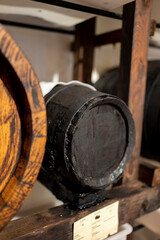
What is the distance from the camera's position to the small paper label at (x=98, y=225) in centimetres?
114

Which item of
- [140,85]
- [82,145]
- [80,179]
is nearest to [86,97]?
[82,145]

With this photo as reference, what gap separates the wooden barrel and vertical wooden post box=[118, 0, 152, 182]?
247 mm

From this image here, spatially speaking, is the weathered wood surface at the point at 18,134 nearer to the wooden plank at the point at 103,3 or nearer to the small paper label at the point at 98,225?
the small paper label at the point at 98,225

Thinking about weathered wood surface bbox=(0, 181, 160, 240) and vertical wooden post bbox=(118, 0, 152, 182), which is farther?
vertical wooden post bbox=(118, 0, 152, 182)

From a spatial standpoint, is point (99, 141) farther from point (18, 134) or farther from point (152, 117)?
point (152, 117)

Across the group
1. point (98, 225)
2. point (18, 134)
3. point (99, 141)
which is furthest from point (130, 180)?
point (18, 134)

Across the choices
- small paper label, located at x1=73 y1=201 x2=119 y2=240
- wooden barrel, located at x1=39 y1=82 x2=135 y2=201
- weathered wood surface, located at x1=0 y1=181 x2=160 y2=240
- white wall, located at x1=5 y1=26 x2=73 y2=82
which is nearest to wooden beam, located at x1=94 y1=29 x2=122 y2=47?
white wall, located at x1=5 y1=26 x2=73 y2=82

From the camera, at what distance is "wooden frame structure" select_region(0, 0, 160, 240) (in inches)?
41.8

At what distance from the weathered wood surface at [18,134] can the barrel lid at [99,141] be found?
204 millimetres

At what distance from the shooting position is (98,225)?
1.19 meters

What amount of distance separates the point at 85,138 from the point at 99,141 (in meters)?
0.09

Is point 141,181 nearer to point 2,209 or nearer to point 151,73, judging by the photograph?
point 151,73

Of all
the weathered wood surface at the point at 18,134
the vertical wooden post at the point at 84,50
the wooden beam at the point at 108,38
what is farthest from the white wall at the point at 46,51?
the weathered wood surface at the point at 18,134

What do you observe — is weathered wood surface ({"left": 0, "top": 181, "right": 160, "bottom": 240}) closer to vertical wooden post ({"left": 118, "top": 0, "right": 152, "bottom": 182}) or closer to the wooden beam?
vertical wooden post ({"left": 118, "top": 0, "right": 152, "bottom": 182})
